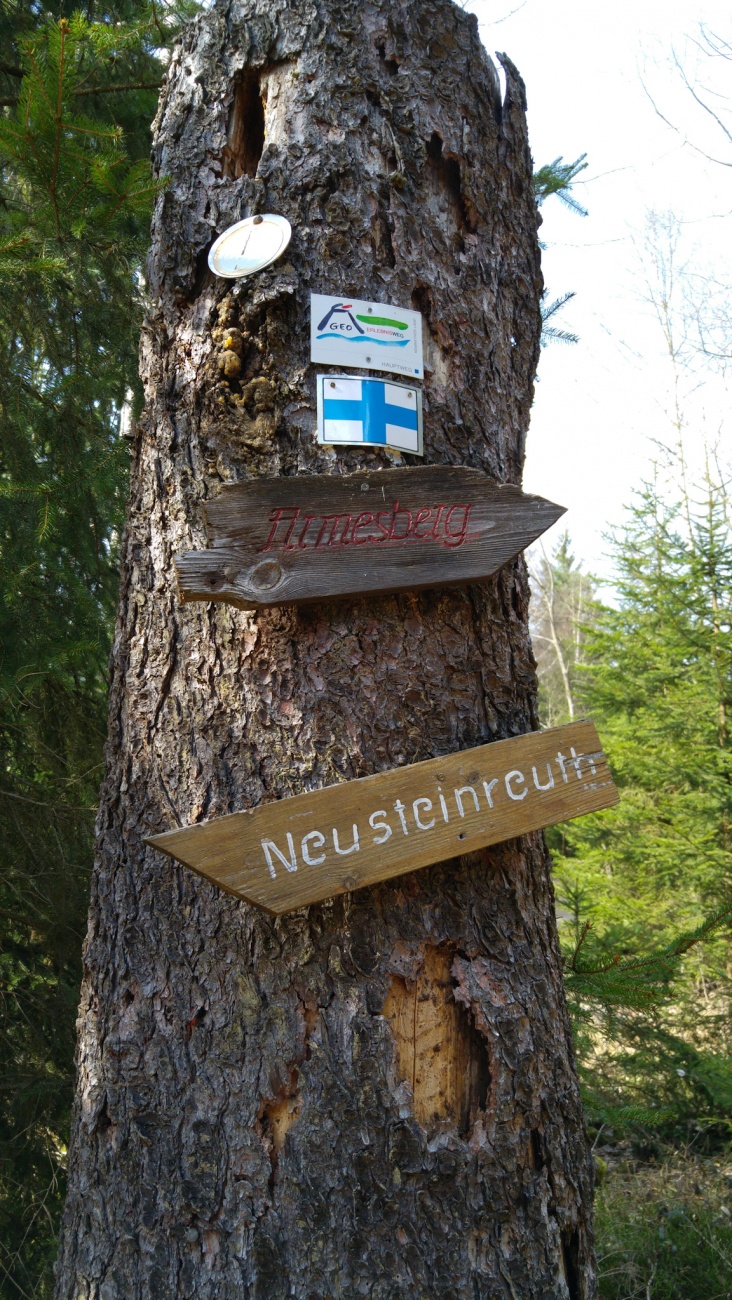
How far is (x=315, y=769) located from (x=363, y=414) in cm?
70

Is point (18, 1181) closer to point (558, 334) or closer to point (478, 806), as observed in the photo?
point (478, 806)

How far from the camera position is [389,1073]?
153 cm

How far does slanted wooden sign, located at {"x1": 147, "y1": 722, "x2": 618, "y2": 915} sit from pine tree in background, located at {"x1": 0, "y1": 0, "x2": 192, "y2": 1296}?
1693 mm

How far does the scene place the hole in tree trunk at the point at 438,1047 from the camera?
1.55 meters

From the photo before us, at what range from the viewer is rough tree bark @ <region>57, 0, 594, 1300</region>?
1516 mm

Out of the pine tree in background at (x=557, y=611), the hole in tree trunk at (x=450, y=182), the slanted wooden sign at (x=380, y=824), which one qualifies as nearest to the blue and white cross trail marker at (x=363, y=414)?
the hole in tree trunk at (x=450, y=182)

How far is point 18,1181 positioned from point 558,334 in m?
3.95

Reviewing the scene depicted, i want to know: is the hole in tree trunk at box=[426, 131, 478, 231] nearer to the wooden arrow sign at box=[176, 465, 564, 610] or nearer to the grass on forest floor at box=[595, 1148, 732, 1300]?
the wooden arrow sign at box=[176, 465, 564, 610]

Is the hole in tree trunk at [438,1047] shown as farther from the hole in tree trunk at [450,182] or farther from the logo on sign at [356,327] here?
the hole in tree trunk at [450,182]

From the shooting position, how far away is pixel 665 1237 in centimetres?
342

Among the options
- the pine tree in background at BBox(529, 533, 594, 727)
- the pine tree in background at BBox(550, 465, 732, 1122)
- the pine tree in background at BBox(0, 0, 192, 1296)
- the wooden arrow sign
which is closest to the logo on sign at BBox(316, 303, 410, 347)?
the wooden arrow sign

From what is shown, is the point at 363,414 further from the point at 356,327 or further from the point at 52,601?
the point at 52,601

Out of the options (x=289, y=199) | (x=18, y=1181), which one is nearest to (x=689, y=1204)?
(x=18, y=1181)

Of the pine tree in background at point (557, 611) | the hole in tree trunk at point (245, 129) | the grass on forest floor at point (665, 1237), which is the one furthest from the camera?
the pine tree in background at point (557, 611)
